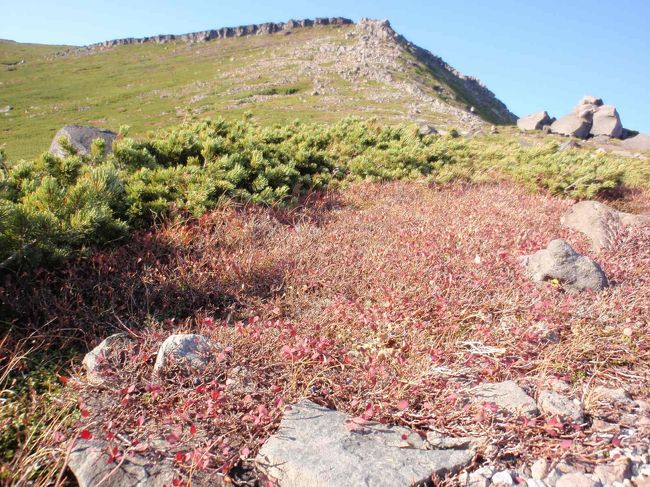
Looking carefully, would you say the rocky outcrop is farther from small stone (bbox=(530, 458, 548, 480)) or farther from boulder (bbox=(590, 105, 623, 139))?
small stone (bbox=(530, 458, 548, 480))

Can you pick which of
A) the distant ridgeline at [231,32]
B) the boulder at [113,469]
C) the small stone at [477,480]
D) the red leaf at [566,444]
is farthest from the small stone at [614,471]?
the distant ridgeline at [231,32]

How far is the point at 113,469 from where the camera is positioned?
8.30 feet

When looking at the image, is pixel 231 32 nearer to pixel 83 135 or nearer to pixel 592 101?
pixel 592 101

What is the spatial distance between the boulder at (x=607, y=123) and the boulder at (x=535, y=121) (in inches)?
197

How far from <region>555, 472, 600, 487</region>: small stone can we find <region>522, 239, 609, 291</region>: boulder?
3056 mm

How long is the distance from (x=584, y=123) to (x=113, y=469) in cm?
5811

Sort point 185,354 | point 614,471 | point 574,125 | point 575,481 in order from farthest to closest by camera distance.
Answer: point 574,125 → point 185,354 → point 614,471 → point 575,481

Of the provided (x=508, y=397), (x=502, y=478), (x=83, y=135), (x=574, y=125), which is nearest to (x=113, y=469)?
(x=502, y=478)

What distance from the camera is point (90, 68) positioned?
278 feet

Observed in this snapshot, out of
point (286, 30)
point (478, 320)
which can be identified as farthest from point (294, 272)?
point (286, 30)

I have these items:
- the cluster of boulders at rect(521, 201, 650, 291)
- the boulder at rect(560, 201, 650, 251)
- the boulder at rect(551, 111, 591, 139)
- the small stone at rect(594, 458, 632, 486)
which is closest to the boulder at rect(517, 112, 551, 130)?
the boulder at rect(551, 111, 591, 139)

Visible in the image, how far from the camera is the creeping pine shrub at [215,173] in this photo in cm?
484

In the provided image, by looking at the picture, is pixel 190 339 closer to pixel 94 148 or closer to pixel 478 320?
pixel 478 320

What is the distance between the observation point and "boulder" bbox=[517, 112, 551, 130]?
49719 mm
